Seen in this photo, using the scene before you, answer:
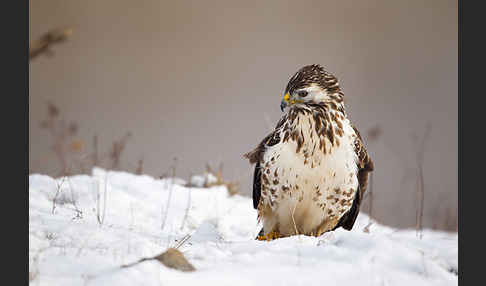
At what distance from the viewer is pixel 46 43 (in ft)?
5.85

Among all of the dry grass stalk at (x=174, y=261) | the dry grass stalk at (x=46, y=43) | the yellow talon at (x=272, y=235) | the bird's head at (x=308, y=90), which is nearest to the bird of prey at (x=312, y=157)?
the bird's head at (x=308, y=90)

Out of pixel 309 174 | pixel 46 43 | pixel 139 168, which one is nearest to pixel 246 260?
pixel 309 174

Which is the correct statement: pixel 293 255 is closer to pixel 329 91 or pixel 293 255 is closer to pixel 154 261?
pixel 154 261

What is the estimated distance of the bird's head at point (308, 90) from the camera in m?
2.87

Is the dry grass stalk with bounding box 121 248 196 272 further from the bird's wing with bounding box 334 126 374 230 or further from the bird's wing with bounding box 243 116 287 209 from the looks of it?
A: the bird's wing with bounding box 334 126 374 230

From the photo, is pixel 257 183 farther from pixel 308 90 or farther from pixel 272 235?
pixel 308 90

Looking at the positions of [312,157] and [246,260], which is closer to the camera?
[246,260]

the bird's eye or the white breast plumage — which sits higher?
the bird's eye

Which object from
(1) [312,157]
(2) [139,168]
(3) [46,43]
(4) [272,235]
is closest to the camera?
(3) [46,43]

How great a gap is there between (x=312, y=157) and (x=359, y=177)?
1.99 feet

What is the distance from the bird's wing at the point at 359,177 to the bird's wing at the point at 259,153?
1.70ft

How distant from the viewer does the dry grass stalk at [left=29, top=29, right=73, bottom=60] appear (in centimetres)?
170

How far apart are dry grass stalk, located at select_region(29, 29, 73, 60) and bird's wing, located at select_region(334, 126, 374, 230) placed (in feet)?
6.49

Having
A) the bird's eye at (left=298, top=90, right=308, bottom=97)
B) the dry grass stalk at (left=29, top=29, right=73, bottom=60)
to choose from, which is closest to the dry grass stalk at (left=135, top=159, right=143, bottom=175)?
the bird's eye at (left=298, top=90, right=308, bottom=97)
